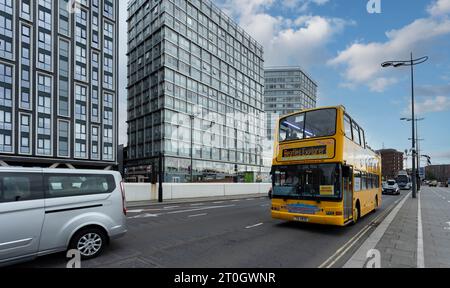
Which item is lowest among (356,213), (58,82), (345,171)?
(356,213)

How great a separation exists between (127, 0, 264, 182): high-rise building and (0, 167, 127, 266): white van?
44454 mm

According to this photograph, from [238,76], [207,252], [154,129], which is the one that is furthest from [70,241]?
[238,76]

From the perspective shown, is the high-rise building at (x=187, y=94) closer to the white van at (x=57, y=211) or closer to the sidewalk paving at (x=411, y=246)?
the sidewalk paving at (x=411, y=246)

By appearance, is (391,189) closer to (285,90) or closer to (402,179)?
(402,179)

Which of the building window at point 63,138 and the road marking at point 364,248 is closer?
the road marking at point 364,248

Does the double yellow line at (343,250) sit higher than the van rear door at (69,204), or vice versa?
the van rear door at (69,204)

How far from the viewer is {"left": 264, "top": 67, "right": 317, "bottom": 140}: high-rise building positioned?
114631mm

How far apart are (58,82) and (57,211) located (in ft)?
149

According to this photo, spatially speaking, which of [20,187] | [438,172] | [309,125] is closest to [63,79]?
[309,125]

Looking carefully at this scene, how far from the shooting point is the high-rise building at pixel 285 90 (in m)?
115

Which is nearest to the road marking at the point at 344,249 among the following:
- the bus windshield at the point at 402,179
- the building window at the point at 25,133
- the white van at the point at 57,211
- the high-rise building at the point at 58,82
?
the white van at the point at 57,211

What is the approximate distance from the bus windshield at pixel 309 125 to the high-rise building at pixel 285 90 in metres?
103

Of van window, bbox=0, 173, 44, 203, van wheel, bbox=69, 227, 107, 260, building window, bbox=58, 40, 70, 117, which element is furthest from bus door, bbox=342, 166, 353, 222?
building window, bbox=58, 40, 70, 117

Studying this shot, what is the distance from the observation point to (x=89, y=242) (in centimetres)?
596
